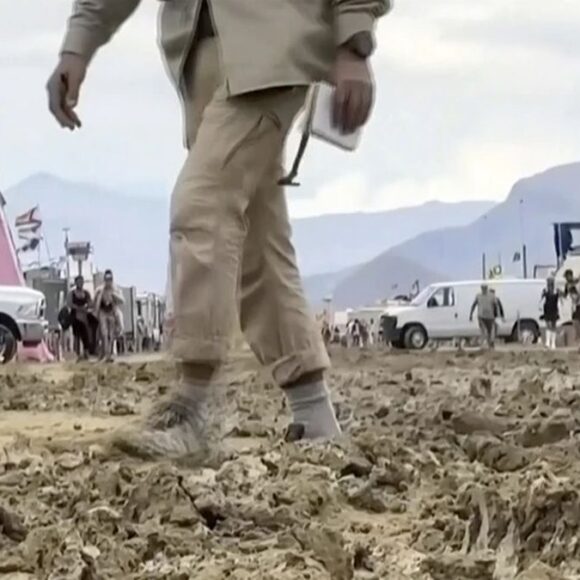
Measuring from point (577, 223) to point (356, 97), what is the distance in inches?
1622

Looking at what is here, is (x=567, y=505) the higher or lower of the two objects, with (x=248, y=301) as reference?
lower

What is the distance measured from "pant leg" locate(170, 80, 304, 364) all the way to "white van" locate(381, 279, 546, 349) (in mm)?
29799

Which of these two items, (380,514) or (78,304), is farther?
(78,304)

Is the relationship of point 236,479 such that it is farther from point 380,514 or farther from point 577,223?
point 577,223

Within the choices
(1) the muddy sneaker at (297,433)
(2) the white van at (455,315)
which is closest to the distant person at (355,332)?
(2) the white van at (455,315)

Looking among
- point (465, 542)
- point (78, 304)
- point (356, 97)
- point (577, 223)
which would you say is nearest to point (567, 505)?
point (465, 542)

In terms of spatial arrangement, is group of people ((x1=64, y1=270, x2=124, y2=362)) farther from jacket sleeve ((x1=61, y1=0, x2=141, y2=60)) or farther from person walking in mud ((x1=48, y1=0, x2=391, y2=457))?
person walking in mud ((x1=48, y1=0, x2=391, y2=457))

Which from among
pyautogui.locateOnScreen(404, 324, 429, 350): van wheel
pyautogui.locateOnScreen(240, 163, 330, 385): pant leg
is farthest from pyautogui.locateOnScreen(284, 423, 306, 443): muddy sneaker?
pyautogui.locateOnScreen(404, 324, 429, 350): van wheel

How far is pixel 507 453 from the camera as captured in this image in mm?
3254

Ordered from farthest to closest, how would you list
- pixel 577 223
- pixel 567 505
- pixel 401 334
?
1. pixel 577 223
2. pixel 401 334
3. pixel 567 505

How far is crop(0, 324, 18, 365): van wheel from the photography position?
1856 cm

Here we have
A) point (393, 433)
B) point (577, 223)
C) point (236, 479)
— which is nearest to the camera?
point (236, 479)

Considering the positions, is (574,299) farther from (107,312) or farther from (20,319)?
(20,319)

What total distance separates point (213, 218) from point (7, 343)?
16.1 metres
